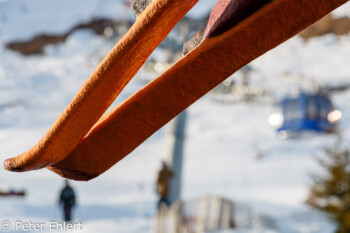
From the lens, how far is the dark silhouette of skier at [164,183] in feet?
49.3

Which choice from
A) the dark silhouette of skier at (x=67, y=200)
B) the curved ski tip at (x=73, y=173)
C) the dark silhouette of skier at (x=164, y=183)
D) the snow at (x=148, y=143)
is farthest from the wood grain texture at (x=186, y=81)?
the dark silhouette of skier at (x=164, y=183)

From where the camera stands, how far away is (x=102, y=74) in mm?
2984

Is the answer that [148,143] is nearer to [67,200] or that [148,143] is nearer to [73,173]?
[67,200]

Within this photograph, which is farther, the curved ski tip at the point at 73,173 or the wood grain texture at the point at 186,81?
the curved ski tip at the point at 73,173

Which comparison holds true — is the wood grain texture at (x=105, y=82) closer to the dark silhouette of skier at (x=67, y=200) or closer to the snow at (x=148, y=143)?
the dark silhouette of skier at (x=67, y=200)

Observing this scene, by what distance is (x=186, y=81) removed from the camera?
291 cm

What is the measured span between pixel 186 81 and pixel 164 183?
1260 cm

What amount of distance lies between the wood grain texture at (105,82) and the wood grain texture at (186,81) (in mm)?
83

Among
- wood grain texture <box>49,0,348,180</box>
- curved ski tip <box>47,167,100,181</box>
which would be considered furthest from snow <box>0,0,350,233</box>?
wood grain texture <box>49,0,348,180</box>

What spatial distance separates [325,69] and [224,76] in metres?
49.0

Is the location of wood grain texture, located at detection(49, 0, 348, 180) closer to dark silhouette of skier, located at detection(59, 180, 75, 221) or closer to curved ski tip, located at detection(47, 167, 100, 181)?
curved ski tip, located at detection(47, 167, 100, 181)

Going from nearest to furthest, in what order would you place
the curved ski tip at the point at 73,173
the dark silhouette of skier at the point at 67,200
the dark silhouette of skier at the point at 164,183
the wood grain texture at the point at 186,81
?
the wood grain texture at the point at 186,81
the curved ski tip at the point at 73,173
the dark silhouette of skier at the point at 67,200
the dark silhouette of skier at the point at 164,183

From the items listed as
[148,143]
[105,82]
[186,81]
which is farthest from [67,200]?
[148,143]

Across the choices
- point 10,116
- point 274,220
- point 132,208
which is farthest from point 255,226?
point 10,116
